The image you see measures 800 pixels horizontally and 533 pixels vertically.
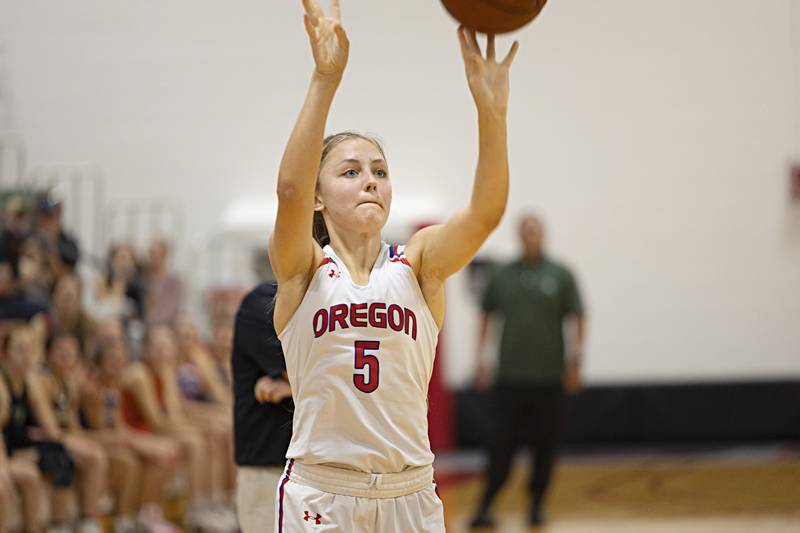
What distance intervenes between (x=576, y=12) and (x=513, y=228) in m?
2.52

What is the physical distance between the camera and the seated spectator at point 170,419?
7.24 m

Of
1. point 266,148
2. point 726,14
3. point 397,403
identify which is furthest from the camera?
point 266,148

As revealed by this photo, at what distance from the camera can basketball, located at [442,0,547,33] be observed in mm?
2598

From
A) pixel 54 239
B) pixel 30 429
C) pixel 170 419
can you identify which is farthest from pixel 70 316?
pixel 54 239

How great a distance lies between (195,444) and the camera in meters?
7.44

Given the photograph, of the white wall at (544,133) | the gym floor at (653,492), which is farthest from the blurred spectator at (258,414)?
the white wall at (544,133)

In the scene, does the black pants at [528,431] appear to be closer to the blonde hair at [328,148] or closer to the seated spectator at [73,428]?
the seated spectator at [73,428]

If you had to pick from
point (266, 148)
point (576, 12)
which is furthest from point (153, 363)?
point (576, 12)

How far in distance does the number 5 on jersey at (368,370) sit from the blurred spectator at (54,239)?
22.5 ft

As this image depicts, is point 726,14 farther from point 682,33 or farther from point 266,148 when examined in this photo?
point 266,148

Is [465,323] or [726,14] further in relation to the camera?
[465,323]

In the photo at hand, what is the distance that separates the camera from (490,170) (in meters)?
2.42

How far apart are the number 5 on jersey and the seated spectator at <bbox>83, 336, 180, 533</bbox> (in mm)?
4641

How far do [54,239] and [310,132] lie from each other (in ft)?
23.6
